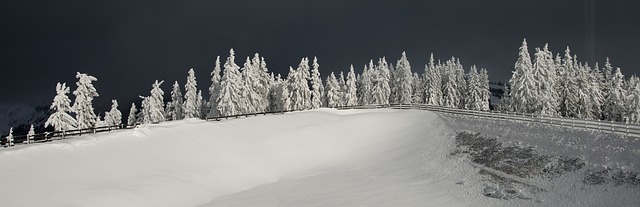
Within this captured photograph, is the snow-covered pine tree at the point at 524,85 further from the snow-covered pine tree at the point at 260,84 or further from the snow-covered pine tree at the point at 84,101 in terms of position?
the snow-covered pine tree at the point at 84,101

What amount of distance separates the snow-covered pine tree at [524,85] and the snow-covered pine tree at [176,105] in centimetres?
5613

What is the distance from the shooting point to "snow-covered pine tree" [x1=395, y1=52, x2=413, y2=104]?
91.6 metres

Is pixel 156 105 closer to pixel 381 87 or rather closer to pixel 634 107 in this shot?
pixel 381 87

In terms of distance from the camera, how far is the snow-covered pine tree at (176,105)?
77.6 m

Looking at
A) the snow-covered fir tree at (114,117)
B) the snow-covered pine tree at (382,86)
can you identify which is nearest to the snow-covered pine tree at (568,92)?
the snow-covered pine tree at (382,86)

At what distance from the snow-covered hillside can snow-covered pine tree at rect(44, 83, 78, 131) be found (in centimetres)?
1662

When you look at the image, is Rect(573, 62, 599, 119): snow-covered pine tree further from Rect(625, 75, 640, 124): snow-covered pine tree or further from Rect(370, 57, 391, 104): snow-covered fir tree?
Rect(370, 57, 391, 104): snow-covered fir tree

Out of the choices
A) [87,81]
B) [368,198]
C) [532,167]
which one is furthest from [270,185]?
[87,81]

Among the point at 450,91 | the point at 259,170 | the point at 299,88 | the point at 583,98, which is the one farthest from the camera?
the point at 450,91

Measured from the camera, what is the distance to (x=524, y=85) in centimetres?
5944

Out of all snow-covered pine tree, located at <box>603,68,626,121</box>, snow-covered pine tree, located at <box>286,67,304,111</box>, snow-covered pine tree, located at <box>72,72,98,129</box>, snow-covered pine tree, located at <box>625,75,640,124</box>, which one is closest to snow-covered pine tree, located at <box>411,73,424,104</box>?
snow-covered pine tree, located at <box>286,67,304,111</box>

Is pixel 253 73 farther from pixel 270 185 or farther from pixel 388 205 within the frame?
pixel 388 205

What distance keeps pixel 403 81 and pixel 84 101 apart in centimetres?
6324

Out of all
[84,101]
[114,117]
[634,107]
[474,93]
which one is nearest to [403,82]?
[474,93]
